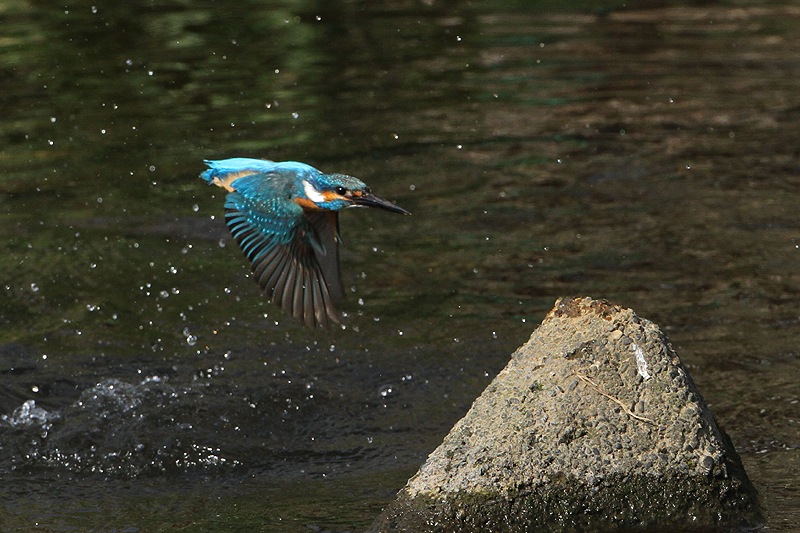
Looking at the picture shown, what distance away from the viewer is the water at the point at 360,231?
180 inches

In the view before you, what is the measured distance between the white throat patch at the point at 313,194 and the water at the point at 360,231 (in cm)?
92

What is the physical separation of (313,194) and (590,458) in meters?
1.28

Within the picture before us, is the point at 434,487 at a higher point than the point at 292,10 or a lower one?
higher

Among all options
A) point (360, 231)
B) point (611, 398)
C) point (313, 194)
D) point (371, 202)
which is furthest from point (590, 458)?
point (360, 231)

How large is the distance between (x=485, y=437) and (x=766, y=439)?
52.6 inches

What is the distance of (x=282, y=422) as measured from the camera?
4.85 metres

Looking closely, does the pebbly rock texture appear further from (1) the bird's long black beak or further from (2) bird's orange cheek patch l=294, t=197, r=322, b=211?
(2) bird's orange cheek patch l=294, t=197, r=322, b=211

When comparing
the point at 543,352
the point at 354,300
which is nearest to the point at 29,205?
the point at 354,300

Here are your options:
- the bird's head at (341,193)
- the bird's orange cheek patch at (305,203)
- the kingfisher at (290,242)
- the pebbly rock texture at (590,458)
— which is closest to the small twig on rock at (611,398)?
the pebbly rock texture at (590,458)

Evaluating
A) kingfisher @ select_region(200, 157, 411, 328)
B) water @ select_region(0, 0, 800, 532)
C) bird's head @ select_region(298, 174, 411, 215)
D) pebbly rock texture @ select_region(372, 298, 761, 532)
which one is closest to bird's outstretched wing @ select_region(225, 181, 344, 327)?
kingfisher @ select_region(200, 157, 411, 328)

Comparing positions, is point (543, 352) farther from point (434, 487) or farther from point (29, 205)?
point (29, 205)

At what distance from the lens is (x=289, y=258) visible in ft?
14.3

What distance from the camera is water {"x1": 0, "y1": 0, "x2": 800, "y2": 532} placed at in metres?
4.58

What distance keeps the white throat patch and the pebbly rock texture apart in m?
0.91
